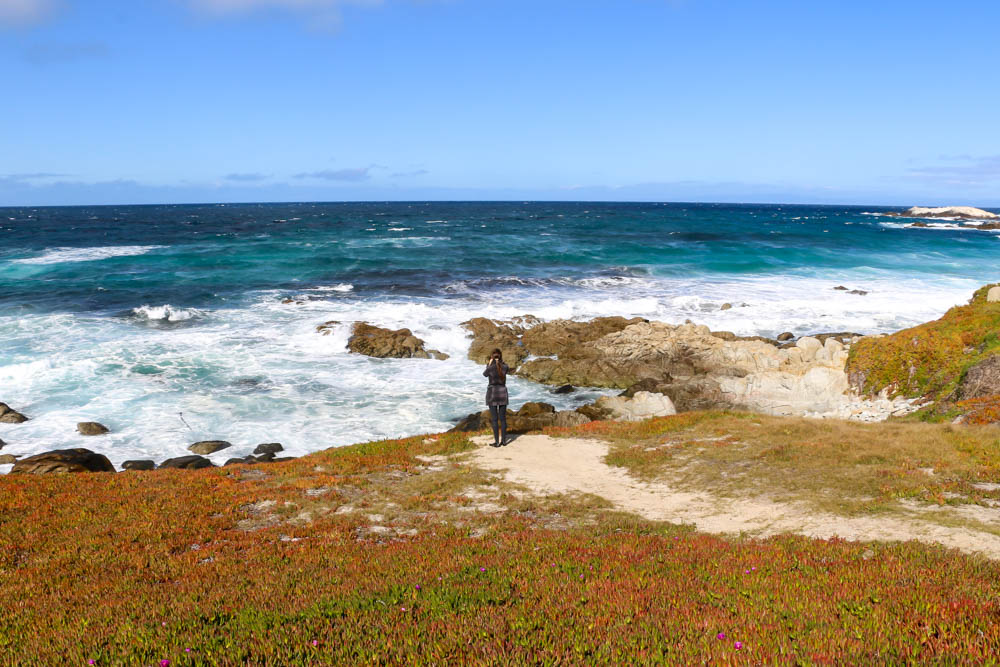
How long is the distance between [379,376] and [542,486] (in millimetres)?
17963

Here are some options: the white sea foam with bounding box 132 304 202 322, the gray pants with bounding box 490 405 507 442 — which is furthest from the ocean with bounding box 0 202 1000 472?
the gray pants with bounding box 490 405 507 442

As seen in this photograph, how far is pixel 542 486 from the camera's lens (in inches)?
558

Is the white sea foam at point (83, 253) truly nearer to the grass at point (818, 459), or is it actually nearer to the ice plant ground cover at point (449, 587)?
the ice plant ground cover at point (449, 587)

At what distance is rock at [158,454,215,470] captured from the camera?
19703mm

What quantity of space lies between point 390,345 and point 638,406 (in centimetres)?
1556

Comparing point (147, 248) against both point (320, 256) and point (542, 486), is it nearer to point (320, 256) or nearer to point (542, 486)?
point (320, 256)

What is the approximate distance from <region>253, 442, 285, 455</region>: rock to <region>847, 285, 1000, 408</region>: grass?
22.2 meters

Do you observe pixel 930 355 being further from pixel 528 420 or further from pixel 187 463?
pixel 187 463

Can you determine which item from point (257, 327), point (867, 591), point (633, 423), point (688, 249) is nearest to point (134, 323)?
point (257, 327)

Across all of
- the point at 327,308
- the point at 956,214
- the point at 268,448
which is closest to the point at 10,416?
the point at 268,448

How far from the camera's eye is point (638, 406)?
24.5 m

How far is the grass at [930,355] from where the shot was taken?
20641mm

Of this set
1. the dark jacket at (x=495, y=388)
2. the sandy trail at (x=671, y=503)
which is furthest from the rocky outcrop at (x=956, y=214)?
the dark jacket at (x=495, y=388)

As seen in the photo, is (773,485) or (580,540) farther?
(773,485)
